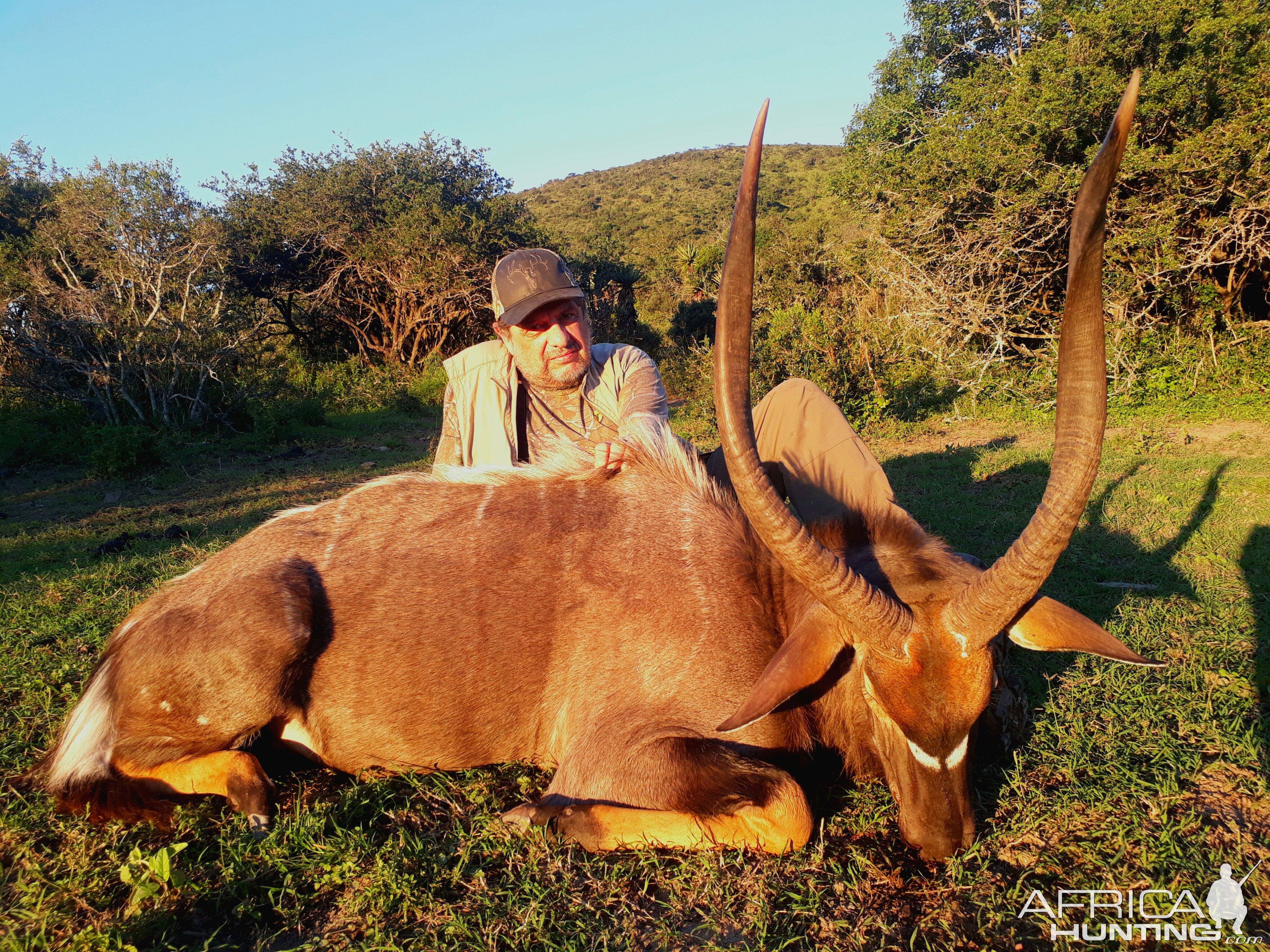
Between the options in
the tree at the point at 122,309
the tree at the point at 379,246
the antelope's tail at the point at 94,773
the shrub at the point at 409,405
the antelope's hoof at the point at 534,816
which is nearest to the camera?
the antelope's hoof at the point at 534,816

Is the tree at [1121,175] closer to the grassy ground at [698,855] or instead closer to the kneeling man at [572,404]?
the grassy ground at [698,855]

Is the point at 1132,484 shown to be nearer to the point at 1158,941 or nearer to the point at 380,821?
the point at 1158,941

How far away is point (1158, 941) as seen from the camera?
101 inches

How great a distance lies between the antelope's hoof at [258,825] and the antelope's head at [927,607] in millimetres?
1978

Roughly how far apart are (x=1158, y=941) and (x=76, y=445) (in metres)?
14.9

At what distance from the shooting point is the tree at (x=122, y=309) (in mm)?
13141

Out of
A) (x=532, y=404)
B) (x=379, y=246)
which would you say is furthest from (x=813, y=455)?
(x=379, y=246)

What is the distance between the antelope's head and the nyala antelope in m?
0.01

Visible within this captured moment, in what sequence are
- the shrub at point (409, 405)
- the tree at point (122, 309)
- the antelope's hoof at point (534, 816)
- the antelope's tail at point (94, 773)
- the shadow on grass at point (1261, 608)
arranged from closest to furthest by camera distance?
1. the antelope's hoof at point (534, 816)
2. the antelope's tail at point (94, 773)
3. the shadow on grass at point (1261, 608)
4. the tree at point (122, 309)
5. the shrub at point (409, 405)

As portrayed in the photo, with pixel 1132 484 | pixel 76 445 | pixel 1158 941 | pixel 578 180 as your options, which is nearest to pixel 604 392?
pixel 1158 941

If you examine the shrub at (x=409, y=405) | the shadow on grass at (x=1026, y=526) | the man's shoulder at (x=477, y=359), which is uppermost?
the man's shoulder at (x=477, y=359)

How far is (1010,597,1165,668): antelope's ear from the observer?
2.90 metres

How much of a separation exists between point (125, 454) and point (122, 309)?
3487 mm

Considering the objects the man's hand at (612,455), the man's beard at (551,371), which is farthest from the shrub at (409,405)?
the man's hand at (612,455)
